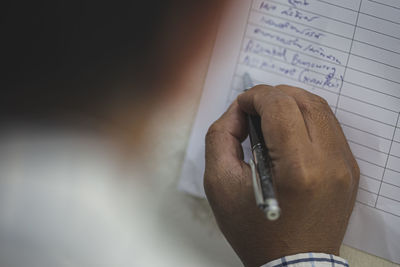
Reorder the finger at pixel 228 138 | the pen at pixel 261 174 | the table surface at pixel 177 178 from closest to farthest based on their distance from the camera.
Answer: the pen at pixel 261 174, the finger at pixel 228 138, the table surface at pixel 177 178

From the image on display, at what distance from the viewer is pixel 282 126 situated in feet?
1.31

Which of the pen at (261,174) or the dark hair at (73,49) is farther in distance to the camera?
the dark hair at (73,49)

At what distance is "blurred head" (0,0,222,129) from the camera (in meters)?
0.57

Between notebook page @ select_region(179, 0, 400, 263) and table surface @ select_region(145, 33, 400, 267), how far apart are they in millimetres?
67

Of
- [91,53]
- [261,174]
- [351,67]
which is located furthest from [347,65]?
[91,53]

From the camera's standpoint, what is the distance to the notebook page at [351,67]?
0.50 m

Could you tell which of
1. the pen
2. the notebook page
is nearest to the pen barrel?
the pen

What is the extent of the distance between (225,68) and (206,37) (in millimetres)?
54

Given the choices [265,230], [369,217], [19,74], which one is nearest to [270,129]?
[265,230]

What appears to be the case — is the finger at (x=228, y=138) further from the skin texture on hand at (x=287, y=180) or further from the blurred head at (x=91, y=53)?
the blurred head at (x=91, y=53)

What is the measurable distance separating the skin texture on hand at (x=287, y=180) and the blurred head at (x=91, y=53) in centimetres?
16

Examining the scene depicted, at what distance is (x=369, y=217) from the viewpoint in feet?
1.69

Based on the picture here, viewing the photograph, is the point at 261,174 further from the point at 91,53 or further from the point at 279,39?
the point at 91,53

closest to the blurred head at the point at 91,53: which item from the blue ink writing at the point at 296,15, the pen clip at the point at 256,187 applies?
the blue ink writing at the point at 296,15
